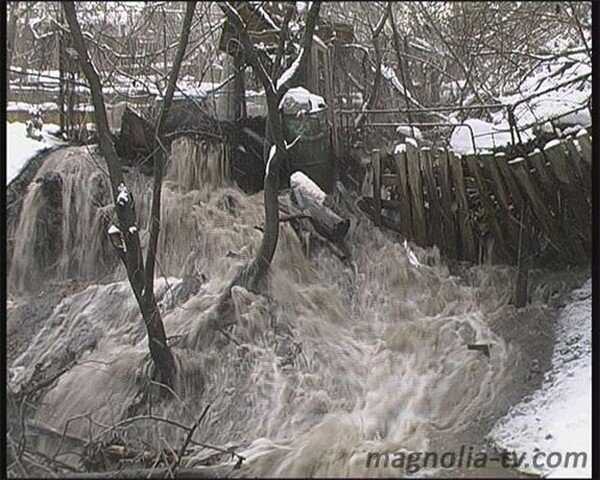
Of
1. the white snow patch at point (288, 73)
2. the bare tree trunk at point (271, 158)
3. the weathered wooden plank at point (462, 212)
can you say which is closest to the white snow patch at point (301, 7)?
the bare tree trunk at point (271, 158)

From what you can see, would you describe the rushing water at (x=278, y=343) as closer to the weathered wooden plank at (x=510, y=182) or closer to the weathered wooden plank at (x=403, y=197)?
the weathered wooden plank at (x=403, y=197)

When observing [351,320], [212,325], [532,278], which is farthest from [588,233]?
[212,325]

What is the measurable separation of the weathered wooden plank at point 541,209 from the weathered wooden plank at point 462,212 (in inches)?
12.6

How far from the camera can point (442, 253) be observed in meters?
4.06

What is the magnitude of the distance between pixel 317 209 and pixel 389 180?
47 centimetres

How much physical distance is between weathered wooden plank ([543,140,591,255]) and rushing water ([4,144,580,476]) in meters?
0.43

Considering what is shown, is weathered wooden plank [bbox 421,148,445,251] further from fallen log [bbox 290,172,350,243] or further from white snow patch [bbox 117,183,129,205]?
white snow patch [bbox 117,183,129,205]

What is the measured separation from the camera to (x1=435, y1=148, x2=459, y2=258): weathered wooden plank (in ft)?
13.3

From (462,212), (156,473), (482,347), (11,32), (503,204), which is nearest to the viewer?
(156,473)

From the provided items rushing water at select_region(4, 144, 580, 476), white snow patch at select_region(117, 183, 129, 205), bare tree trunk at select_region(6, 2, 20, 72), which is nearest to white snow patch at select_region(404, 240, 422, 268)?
rushing water at select_region(4, 144, 580, 476)

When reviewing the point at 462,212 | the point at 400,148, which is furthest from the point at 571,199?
the point at 400,148

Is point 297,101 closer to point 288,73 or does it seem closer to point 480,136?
point 288,73

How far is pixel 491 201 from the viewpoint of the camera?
3.95 meters

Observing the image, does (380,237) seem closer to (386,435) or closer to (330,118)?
(330,118)
